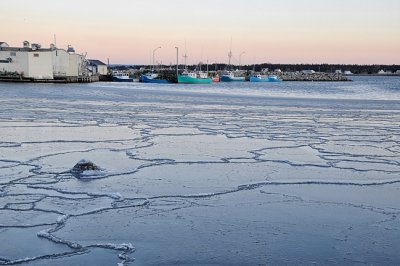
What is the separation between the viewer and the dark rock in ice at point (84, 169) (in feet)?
26.0

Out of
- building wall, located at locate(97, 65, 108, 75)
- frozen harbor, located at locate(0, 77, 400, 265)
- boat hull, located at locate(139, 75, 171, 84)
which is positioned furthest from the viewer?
building wall, located at locate(97, 65, 108, 75)

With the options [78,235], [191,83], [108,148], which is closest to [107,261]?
[78,235]

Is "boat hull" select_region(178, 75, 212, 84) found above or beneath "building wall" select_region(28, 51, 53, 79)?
beneath

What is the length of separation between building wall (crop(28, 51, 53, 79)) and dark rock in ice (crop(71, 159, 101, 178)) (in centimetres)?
5629

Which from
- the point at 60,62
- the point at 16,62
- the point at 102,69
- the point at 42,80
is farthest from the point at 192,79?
the point at 102,69

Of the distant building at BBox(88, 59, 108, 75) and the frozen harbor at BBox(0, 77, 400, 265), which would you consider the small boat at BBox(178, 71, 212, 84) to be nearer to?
the distant building at BBox(88, 59, 108, 75)

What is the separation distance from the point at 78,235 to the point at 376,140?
9.68 m

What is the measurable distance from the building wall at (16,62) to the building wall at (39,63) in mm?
554

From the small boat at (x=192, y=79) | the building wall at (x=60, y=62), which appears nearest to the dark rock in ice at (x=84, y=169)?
the building wall at (x=60, y=62)

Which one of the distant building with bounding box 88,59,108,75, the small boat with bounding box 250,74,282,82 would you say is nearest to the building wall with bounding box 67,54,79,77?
the distant building with bounding box 88,59,108,75

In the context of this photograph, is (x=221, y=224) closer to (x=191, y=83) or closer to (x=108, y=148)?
(x=108, y=148)

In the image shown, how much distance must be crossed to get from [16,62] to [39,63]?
2.67 m

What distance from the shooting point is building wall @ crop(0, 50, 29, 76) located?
199 feet

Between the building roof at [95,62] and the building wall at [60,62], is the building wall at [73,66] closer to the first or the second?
the building wall at [60,62]
